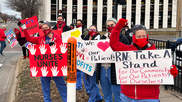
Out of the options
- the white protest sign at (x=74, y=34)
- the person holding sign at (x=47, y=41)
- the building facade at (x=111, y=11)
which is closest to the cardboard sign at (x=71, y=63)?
the person holding sign at (x=47, y=41)

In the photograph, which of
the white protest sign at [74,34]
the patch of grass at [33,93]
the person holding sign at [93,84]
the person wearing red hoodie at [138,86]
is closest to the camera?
the person wearing red hoodie at [138,86]

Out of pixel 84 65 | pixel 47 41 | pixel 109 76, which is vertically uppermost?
pixel 47 41

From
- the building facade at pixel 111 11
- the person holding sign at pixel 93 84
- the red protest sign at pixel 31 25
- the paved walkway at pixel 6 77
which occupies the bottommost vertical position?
the paved walkway at pixel 6 77

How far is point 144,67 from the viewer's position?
11.3 ft

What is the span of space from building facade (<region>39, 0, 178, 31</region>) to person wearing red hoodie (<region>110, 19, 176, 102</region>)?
4762cm

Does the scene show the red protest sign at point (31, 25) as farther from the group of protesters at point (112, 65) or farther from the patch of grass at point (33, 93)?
the patch of grass at point (33, 93)

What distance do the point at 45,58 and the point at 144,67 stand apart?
6.10 ft

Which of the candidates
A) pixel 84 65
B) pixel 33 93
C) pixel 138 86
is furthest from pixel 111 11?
pixel 138 86

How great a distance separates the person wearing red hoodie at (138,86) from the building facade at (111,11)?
47.6m

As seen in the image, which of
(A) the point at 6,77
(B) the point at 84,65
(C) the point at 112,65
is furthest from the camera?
(A) the point at 6,77

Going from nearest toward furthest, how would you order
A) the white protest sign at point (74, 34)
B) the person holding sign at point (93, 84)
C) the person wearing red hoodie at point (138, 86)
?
the person wearing red hoodie at point (138, 86), the person holding sign at point (93, 84), the white protest sign at point (74, 34)

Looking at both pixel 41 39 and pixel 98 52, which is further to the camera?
pixel 41 39

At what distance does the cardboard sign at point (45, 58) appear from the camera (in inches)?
175

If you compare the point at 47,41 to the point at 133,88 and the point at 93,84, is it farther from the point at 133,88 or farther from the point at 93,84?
the point at 133,88
